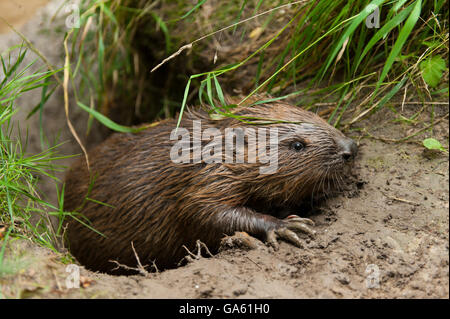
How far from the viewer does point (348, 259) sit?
2.81 metres

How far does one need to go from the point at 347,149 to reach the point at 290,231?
755mm

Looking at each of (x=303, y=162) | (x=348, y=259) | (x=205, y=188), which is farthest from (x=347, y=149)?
(x=205, y=188)

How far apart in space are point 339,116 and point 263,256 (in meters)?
1.43

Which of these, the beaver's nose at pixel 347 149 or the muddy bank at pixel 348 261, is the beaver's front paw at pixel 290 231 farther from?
the beaver's nose at pixel 347 149

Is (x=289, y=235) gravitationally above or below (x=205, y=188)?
below

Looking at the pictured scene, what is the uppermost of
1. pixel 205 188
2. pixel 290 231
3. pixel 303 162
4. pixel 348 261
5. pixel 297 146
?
pixel 297 146

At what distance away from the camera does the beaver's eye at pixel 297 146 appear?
3436mm

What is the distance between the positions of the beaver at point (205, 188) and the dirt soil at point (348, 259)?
0.19 metres

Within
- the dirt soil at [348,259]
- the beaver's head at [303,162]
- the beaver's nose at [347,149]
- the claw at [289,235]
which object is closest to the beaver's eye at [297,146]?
the beaver's head at [303,162]

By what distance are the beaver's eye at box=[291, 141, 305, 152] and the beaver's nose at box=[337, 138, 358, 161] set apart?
26 cm

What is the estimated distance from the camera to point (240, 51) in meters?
4.77

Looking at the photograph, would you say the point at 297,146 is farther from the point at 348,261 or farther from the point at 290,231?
the point at 348,261

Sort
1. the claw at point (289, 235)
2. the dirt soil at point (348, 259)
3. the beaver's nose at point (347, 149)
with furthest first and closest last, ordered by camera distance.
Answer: the beaver's nose at point (347, 149)
the claw at point (289, 235)
the dirt soil at point (348, 259)

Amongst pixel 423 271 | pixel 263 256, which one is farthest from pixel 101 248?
pixel 423 271
